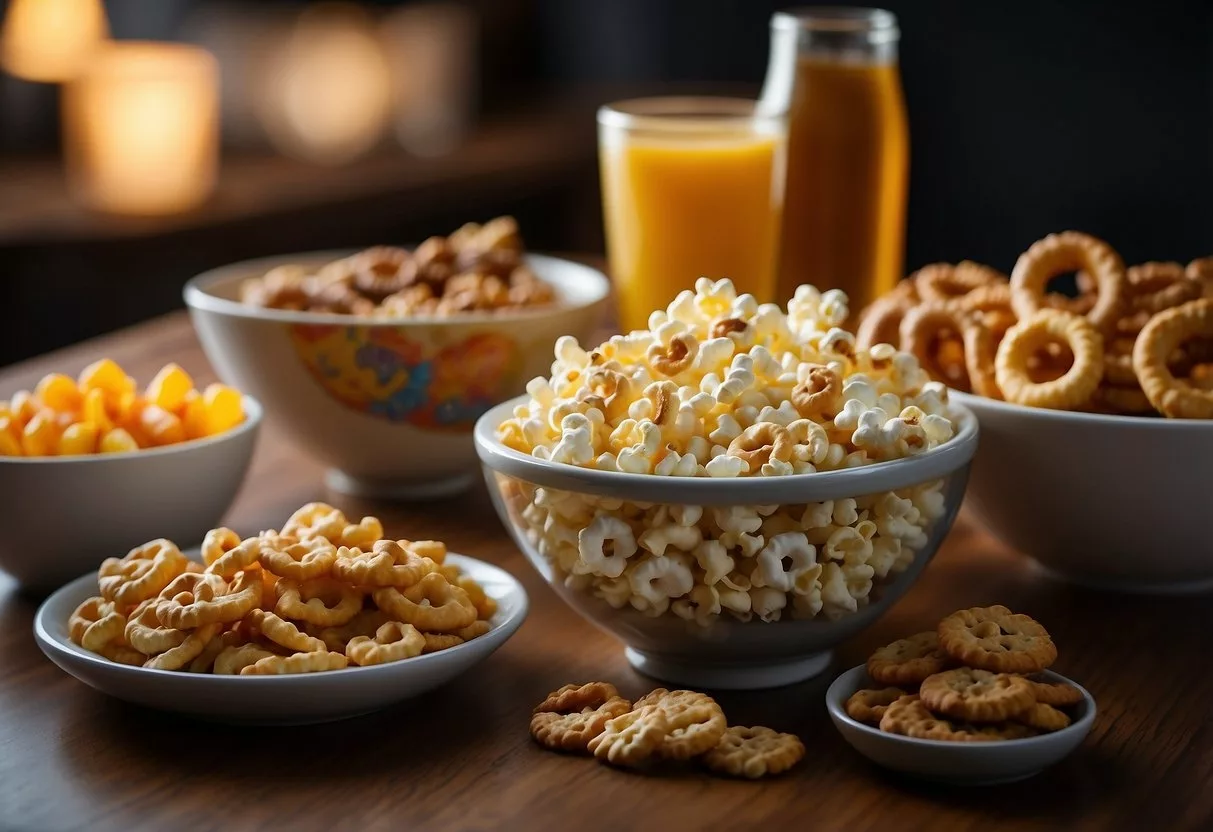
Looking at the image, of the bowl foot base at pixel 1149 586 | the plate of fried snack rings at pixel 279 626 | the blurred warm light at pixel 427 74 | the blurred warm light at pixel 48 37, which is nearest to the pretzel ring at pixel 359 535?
the plate of fried snack rings at pixel 279 626

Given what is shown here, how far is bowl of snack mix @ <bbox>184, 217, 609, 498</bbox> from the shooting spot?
4.16ft

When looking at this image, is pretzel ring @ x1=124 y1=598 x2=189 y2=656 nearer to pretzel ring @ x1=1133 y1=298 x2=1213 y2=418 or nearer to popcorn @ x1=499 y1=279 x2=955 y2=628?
popcorn @ x1=499 y1=279 x2=955 y2=628

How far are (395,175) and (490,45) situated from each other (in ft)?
3.72

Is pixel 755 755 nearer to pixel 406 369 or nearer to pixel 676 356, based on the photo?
pixel 676 356

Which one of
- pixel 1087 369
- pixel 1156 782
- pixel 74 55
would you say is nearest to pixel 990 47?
pixel 74 55

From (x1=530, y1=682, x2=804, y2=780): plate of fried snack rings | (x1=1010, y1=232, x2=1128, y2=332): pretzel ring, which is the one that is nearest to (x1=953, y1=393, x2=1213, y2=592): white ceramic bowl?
(x1=1010, y1=232, x2=1128, y2=332): pretzel ring

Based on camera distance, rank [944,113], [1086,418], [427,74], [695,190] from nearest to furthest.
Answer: [1086,418], [695,190], [427,74], [944,113]

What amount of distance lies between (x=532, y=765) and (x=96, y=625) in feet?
0.86

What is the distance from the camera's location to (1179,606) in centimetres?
105

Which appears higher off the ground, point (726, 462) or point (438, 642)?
point (726, 462)

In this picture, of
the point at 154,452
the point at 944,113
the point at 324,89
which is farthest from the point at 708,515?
the point at 944,113

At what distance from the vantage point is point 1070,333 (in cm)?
104

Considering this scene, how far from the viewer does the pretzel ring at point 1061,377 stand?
102 cm

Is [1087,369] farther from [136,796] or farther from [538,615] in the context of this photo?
[136,796]
